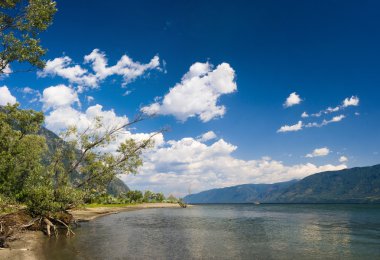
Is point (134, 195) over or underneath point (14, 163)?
underneath

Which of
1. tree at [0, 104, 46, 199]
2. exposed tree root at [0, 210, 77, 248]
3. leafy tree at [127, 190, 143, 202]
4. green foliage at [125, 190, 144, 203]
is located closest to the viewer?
exposed tree root at [0, 210, 77, 248]

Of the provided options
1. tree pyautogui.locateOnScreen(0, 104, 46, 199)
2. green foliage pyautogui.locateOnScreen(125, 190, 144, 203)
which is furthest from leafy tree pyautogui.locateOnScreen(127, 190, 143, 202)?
tree pyautogui.locateOnScreen(0, 104, 46, 199)

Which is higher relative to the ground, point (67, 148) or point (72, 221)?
point (67, 148)

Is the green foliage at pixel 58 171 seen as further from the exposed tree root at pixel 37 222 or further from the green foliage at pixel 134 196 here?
the green foliage at pixel 134 196

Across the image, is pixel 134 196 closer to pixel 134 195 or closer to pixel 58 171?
pixel 134 195

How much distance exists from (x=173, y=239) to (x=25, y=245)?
62.3 ft

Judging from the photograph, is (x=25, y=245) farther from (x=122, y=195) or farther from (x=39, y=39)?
(x=122, y=195)

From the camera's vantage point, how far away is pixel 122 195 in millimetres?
174875

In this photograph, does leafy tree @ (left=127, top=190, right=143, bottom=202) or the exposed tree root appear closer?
the exposed tree root

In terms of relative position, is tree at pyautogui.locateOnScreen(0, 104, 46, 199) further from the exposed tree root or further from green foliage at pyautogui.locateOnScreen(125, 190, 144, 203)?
green foliage at pyautogui.locateOnScreen(125, 190, 144, 203)

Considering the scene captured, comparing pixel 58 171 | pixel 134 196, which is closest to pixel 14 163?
pixel 58 171

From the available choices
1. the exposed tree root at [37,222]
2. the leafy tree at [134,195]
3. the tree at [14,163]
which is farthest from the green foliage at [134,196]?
the tree at [14,163]

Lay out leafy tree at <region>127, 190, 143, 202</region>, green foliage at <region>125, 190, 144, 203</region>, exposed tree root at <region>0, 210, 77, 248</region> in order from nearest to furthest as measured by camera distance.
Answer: exposed tree root at <region>0, 210, 77, 248</region> < green foliage at <region>125, 190, 144, 203</region> < leafy tree at <region>127, 190, 143, 202</region>

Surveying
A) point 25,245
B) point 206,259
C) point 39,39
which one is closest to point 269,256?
point 206,259
